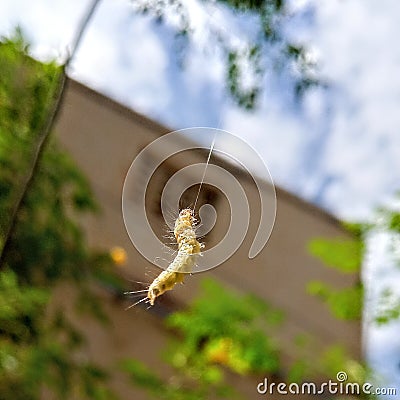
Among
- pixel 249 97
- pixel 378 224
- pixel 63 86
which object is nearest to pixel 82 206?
pixel 378 224

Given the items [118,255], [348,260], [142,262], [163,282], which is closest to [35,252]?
[118,255]

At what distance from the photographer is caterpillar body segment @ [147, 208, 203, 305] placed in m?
0.54

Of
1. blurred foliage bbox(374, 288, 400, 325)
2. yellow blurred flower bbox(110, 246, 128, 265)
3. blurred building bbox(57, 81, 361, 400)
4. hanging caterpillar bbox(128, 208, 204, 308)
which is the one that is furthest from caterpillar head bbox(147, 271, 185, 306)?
blurred building bbox(57, 81, 361, 400)

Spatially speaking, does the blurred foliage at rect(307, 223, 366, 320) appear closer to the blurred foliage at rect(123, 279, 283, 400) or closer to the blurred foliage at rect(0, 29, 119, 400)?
the blurred foliage at rect(123, 279, 283, 400)

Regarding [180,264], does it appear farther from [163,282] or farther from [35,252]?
[35,252]

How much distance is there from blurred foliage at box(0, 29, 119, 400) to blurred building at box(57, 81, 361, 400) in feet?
1.99

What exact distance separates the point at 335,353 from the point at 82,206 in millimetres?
1236

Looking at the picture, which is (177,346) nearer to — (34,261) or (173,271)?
(34,261)

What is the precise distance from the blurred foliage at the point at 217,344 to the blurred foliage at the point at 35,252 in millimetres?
287

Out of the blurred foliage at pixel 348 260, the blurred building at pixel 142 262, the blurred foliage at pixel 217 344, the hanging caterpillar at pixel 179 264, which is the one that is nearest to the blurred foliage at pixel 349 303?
the blurred foliage at pixel 348 260

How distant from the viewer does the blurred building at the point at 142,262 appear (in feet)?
12.5

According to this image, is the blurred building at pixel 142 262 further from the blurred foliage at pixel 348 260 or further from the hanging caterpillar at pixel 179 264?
the hanging caterpillar at pixel 179 264

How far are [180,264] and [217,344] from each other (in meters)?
2.22

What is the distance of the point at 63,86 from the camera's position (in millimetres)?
705
